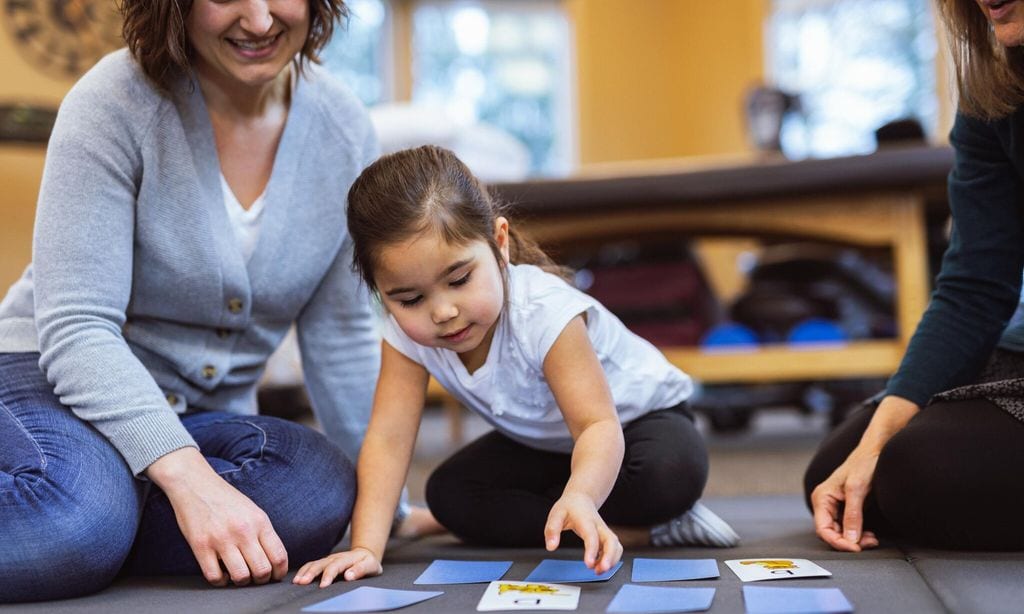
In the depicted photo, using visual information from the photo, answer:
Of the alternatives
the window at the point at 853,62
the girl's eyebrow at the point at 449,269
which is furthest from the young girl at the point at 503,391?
the window at the point at 853,62

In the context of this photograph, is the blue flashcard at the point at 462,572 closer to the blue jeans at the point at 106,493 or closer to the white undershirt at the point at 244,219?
the blue jeans at the point at 106,493

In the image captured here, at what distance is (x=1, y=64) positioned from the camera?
12.3 feet

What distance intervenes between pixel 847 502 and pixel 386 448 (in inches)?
20.8

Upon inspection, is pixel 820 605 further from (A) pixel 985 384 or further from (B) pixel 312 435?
(B) pixel 312 435

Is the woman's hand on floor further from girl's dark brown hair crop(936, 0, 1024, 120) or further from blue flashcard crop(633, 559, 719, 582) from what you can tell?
girl's dark brown hair crop(936, 0, 1024, 120)

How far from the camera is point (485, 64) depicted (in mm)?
5348

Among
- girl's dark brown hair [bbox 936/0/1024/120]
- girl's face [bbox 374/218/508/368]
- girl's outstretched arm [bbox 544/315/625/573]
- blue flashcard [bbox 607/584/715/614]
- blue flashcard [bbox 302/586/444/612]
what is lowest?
blue flashcard [bbox 302/586/444/612]

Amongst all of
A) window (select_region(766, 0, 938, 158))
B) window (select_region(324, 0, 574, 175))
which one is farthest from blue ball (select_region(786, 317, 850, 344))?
window (select_region(324, 0, 574, 175))

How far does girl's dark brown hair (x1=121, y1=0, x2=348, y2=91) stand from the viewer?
112 cm

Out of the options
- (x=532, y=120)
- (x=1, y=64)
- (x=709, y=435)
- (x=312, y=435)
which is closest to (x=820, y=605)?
(x=312, y=435)

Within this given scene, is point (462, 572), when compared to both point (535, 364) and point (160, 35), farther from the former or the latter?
point (160, 35)

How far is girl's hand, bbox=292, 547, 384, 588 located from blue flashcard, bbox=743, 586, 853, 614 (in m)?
0.39

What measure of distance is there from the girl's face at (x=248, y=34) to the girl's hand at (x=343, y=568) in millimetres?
550

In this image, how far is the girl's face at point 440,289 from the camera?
3.44 ft
